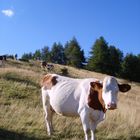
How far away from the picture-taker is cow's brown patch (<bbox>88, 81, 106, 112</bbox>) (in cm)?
1195

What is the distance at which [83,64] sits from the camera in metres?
102

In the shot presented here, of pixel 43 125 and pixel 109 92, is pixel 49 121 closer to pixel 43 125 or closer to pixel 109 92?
pixel 43 125

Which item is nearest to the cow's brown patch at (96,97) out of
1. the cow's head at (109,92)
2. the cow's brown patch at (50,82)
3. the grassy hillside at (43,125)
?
the cow's head at (109,92)

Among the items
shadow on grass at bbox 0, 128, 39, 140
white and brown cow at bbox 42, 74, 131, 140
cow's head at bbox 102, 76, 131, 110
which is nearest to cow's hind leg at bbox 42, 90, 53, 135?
white and brown cow at bbox 42, 74, 131, 140

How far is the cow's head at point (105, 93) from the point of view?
1135 cm

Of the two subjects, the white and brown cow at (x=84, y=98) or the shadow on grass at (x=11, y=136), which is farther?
the shadow on grass at (x=11, y=136)

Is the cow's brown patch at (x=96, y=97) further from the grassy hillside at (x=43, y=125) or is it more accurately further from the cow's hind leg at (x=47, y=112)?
the cow's hind leg at (x=47, y=112)

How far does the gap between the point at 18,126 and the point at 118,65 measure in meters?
77.1

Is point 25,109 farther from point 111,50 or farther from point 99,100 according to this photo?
point 111,50

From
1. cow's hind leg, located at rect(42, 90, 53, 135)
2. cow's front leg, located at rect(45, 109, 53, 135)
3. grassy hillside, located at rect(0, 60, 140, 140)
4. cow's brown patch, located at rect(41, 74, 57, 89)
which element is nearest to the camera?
grassy hillside, located at rect(0, 60, 140, 140)

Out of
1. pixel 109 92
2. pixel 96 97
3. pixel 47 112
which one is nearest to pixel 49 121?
pixel 47 112

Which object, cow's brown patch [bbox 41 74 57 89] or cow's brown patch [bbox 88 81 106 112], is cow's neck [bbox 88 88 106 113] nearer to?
cow's brown patch [bbox 88 81 106 112]

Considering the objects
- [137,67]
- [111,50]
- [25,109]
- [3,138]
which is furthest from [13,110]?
[111,50]

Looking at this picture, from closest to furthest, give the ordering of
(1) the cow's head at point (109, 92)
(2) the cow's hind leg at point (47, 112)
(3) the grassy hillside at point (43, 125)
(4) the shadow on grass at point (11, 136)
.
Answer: (1) the cow's head at point (109, 92) → (4) the shadow on grass at point (11, 136) → (3) the grassy hillside at point (43, 125) → (2) the cow's hind leg at point (47, 112)
